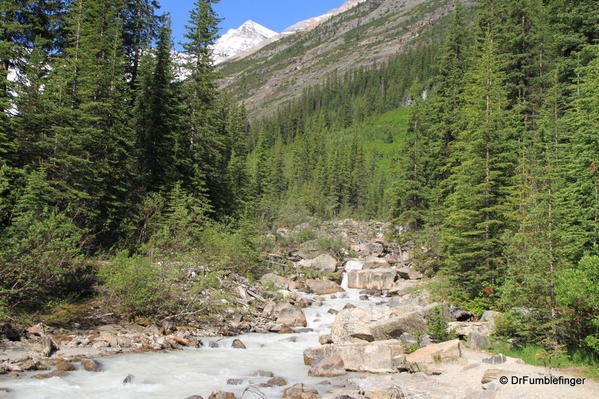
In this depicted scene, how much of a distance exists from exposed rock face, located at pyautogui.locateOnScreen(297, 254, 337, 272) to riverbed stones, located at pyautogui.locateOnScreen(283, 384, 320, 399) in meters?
20.7

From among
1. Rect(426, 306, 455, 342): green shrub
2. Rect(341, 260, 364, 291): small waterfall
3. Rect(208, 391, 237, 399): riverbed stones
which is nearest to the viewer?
Rect(208, 391, 237, 399): riverbed stones

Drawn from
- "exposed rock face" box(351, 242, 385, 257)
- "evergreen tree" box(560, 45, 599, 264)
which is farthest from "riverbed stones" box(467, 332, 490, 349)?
"exposed rock face" box(351, 242, 385, 257)

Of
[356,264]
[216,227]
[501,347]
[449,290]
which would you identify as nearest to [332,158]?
[356,264]

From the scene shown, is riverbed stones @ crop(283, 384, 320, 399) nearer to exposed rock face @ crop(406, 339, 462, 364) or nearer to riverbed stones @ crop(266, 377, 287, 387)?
riverbed stones @ crop(266, 377, 287, 387)

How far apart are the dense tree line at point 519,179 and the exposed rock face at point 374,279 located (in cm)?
315

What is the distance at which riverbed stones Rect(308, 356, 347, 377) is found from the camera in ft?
38.7

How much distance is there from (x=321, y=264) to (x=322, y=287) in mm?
5146

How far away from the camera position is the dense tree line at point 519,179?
11188 mm

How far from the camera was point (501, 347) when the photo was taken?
12969 millimetres

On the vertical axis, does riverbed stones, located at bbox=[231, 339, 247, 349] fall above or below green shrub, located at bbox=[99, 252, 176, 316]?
below

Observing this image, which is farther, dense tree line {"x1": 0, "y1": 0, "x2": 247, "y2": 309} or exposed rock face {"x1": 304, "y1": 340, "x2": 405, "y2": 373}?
dense tree line {"x1": 0, "y1": 0, "x2": 247, "y2": 309}

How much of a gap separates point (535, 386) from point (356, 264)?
24323 millimetres

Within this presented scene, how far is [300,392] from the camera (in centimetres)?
1011

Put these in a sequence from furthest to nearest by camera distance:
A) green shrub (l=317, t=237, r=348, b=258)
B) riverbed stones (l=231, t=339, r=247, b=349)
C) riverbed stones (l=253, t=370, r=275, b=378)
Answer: green shrub (l=317, t=237, r=348, b=258) < riverbed stones (l=231, t=339, r=247, b=349) < riverbed stones (l=253, t=370, r=275, b=378)
